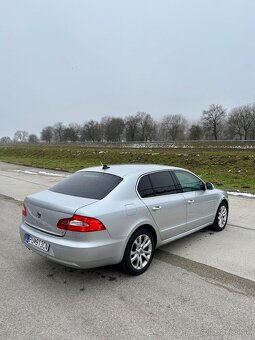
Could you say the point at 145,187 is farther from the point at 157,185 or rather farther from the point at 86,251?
the point at 86,251

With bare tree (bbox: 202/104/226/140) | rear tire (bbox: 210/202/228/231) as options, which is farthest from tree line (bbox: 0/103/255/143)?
rear tire (bbox: 210/202/228/231)

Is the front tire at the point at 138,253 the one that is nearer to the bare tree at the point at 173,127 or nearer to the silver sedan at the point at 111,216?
the silver sedan at the point at 111,216

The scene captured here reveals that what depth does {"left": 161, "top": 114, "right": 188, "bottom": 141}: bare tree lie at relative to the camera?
341 ft

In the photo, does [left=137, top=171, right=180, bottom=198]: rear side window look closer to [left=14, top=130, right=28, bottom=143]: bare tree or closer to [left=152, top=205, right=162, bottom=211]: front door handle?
[left=152, top=205, right=162, bottom=211]: front door handle

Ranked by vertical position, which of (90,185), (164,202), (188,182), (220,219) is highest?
(90,185)

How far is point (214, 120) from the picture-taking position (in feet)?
279

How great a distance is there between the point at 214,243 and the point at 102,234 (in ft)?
8.76

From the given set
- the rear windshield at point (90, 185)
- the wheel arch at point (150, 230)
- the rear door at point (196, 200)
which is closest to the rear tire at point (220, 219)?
the rear door at point (196, 200)

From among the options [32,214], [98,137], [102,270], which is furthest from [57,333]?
[98,137]

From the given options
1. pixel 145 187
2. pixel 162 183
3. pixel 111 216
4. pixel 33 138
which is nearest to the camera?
pixel 111 216

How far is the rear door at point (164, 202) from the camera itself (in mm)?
4520

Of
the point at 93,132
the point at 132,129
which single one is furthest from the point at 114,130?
the point at 93,132

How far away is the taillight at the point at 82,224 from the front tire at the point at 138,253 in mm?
587

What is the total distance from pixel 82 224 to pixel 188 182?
2516mm
